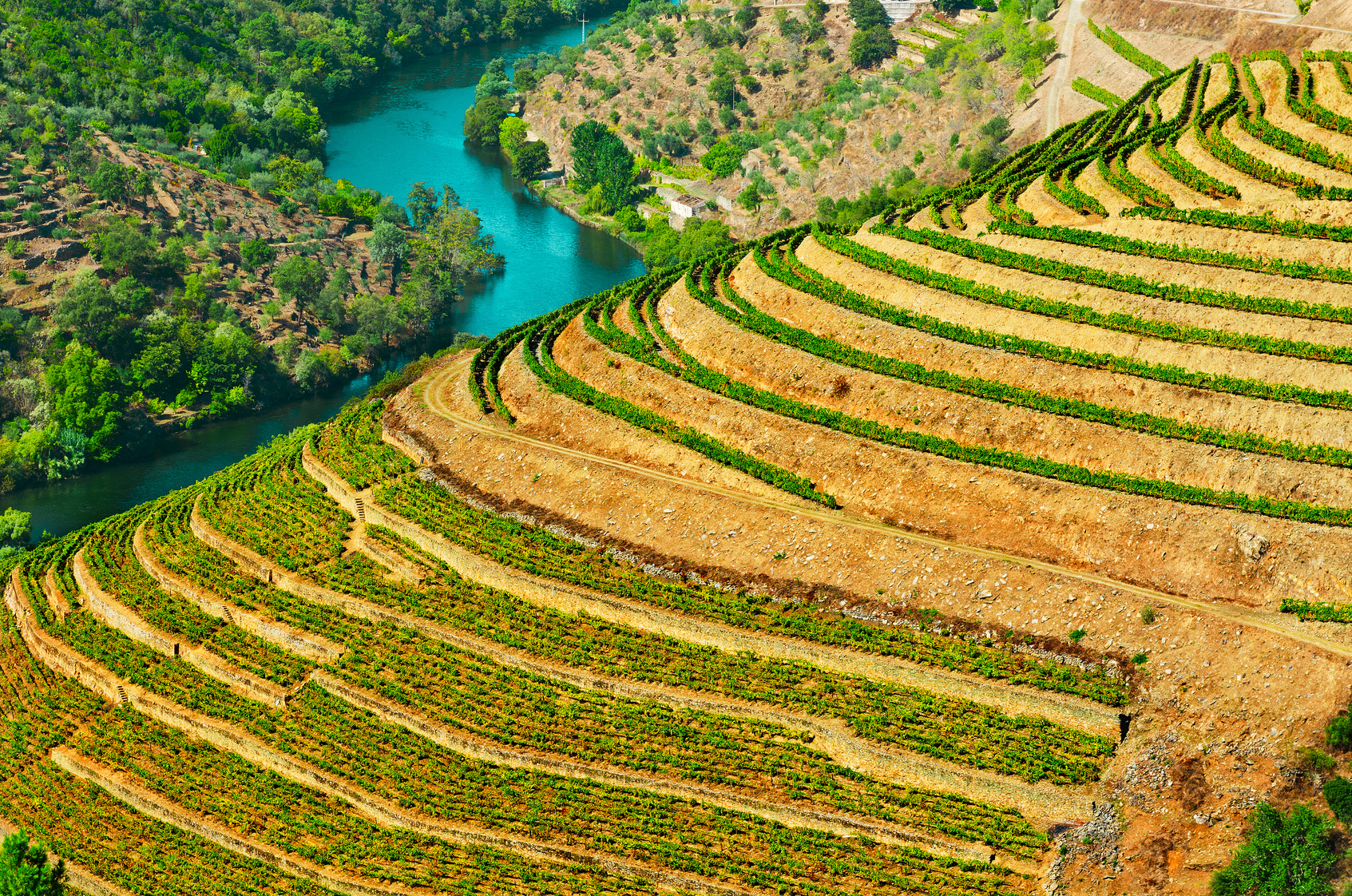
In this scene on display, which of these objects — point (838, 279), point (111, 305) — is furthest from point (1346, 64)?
point (111, 305)

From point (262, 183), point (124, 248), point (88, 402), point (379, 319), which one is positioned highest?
point (262, 183)

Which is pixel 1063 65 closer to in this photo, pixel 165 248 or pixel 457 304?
pixel 457 304

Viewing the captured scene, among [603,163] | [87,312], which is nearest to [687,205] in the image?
[603,163]

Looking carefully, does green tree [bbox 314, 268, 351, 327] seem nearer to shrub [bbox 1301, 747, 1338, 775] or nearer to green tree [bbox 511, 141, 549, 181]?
green tree [bbox 511, 141, 549, 181]

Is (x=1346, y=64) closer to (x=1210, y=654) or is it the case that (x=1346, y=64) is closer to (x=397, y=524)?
(x=1210, y=654)

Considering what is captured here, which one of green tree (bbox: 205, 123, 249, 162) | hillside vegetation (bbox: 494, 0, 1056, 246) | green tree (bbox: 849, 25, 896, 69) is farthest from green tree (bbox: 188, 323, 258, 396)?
green tree (bbox: 849, 25, 896, 69)

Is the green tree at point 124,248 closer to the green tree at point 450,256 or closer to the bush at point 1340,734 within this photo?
the green tree at point 450,256
